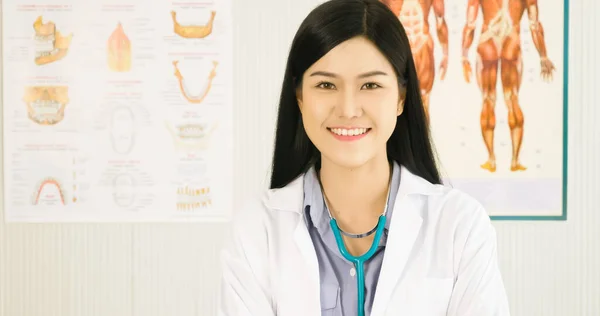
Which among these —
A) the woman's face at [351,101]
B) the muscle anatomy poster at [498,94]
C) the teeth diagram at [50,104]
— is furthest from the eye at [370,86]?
the teeth diagram at [50,104]

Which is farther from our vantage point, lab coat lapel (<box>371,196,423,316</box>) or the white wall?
the white wall

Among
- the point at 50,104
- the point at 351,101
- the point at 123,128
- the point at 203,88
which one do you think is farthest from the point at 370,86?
the point at 50,104

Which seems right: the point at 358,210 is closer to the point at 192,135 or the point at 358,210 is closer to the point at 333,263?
the point at 333,263

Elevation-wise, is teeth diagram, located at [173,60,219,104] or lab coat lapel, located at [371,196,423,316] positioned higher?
teeth diagram, located at [173,60,219,104]

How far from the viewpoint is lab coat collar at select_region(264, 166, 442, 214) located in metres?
1.51

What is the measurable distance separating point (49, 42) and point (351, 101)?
6.24ft

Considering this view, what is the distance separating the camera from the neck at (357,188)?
59.5 inches

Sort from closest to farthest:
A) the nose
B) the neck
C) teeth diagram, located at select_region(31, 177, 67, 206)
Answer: the nose
the neck
teeth diagram, located at select_region(31, 177, 67, 206)

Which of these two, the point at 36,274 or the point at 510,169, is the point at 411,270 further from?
the point at 36,274

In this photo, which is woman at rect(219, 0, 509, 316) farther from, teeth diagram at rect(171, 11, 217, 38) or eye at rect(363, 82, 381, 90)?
teeth diagram at rect(171, 11, 217, 38)

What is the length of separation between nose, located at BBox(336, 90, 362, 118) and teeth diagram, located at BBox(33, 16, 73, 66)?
1832 mm

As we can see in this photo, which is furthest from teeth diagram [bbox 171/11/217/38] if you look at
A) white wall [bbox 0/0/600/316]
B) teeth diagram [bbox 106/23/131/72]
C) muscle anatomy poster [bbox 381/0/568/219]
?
muscle anatomy poster [bbox 381/0/568/219]

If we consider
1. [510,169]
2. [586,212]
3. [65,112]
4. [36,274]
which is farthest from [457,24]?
[36,274]

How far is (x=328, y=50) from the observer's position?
140 cm
